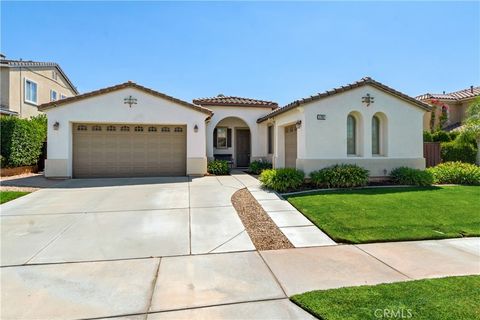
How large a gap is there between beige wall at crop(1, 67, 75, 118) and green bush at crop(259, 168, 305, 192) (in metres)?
19.0

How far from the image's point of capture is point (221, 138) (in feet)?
61.5

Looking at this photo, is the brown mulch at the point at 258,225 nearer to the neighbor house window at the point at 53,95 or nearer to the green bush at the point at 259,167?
the green bush at the point at 259,167

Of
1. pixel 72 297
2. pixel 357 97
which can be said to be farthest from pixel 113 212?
pixel 357 97

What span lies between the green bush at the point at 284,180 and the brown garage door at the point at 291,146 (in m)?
2.56

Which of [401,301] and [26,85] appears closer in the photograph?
[401,301]

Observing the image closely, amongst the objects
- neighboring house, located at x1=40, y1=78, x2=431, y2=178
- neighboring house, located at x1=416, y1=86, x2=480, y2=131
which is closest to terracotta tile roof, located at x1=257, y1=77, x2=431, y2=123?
neighboring house, located at x1=40, y1=78, x2=431, y2=178

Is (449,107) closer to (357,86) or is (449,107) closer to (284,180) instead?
(357,86)

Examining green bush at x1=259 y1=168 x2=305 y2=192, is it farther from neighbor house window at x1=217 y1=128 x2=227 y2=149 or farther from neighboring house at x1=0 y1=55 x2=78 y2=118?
neighboring house at x1=0 y1=55 x2=78 y2=118

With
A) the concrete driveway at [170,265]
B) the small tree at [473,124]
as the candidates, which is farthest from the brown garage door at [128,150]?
the small tree at [473,124]

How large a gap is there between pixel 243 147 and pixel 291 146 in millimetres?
6089

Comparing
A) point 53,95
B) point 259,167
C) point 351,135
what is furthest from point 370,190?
point 53,95

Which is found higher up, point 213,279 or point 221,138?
point 221,138

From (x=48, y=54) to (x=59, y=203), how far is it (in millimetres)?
18843

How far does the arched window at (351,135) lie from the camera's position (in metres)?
11.8
